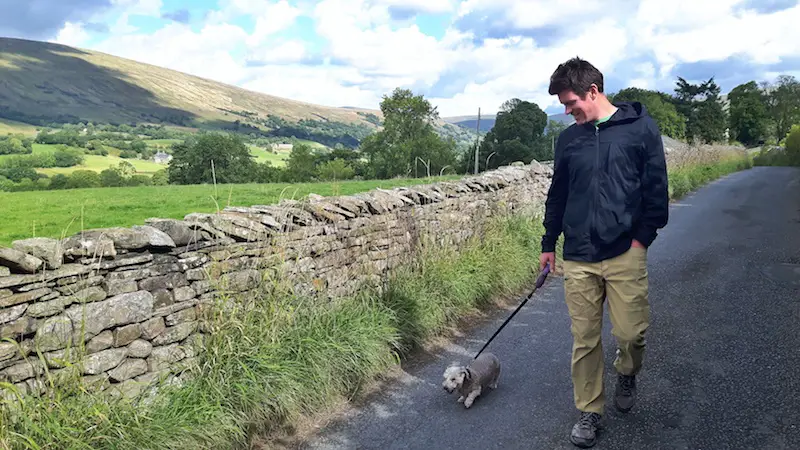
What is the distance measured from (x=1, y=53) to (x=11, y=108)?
65.7m

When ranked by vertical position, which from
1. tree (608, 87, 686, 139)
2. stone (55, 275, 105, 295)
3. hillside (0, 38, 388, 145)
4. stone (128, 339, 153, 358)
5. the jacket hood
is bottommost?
stone (128, 339, 153, 358)

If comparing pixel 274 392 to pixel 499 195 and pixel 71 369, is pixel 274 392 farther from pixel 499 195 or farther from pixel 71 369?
pixel 499 195

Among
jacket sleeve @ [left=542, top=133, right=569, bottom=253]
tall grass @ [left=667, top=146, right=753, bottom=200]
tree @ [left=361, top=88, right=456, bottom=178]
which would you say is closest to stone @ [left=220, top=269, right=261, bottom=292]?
jacket sleeve @ [left=542, top=133, right=569, bottom=253]

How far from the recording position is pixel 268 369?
13.3 ft

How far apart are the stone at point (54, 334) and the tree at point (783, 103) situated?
227ft

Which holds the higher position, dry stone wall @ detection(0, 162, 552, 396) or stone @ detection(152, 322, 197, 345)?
dry stone wall @ detection(0, 162, 552, 396)

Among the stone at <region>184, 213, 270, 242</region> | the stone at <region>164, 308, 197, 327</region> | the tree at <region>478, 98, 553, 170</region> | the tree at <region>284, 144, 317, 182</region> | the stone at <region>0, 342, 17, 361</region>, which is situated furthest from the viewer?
the tree at <region>478, 98, 553, 170</region>

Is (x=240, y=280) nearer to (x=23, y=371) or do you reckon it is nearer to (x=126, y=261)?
(x=126, y=261)

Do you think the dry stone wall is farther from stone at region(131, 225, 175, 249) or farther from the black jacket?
the black jacket

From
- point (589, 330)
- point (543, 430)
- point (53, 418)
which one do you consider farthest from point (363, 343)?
point (53, 418)

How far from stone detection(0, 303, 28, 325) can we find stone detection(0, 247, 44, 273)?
7.9 inches

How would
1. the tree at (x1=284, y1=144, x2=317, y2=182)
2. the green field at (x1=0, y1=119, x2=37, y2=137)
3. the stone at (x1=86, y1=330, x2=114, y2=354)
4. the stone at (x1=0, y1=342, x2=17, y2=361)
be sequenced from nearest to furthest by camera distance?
the stone at (x1=0, y1=342, x2=17, y2=361) → the stone at (x1=86, y1=330, x2=114, y2=354) → the tree at (x1=284, y1=144, x2=317, y2=182) → the green field at (x1=0, y1=119, x2=37, y2=137)

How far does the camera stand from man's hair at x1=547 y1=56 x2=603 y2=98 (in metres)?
3.43

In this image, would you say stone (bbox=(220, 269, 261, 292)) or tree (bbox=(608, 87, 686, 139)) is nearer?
stone (bbox=(220, 269, 261, 292))
